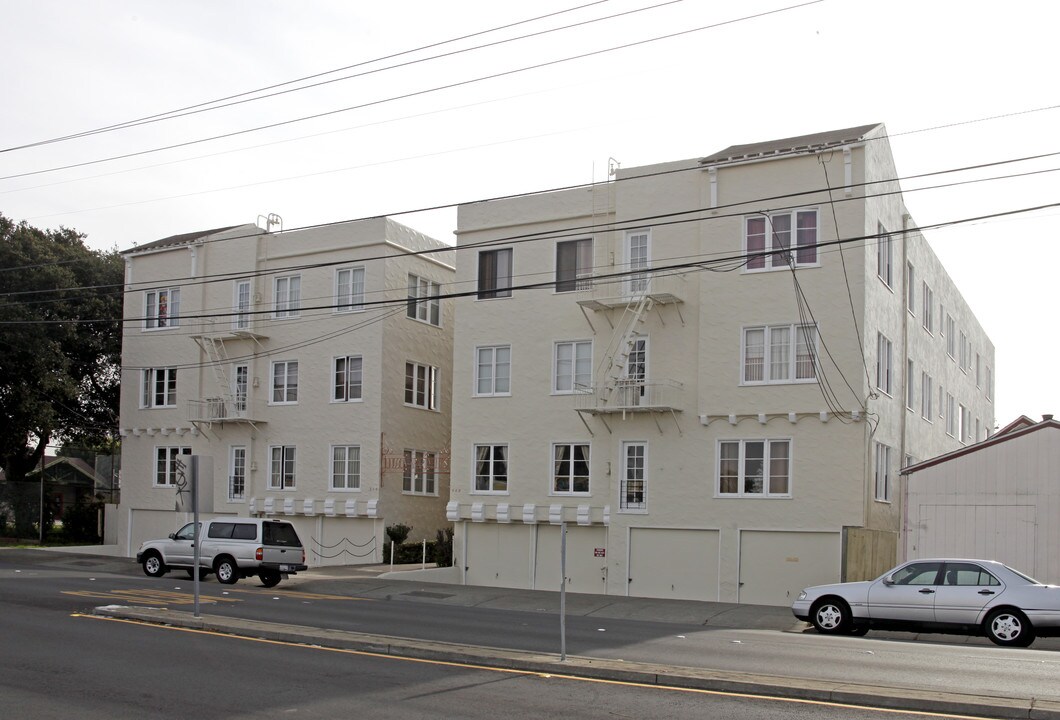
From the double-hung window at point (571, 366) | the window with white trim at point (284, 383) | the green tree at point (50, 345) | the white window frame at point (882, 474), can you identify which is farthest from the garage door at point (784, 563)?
the green tree at point (50, 345)

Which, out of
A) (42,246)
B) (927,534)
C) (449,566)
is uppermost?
(42,246)

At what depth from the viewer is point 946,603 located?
18.4 m

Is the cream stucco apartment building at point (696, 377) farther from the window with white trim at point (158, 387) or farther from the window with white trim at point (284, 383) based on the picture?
the window with white trim at point (158, 387)

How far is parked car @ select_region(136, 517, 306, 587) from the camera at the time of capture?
2792cm

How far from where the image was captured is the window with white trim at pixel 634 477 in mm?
29625

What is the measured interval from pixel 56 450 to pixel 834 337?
46.2 metres

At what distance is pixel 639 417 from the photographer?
97.6 feet

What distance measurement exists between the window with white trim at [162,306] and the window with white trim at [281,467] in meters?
6.82

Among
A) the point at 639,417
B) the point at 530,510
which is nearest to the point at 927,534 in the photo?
the point at 639,417

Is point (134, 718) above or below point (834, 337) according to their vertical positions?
below

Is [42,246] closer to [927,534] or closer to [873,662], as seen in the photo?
[927,534]

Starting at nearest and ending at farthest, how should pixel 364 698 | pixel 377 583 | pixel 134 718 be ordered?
pixel 134 718 → pixel 364 698 → pixel 377 583

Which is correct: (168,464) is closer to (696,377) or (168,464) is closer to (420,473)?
(420,473)

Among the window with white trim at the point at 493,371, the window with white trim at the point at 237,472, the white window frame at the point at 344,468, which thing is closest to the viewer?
the window with white trim at the point at 493,371
